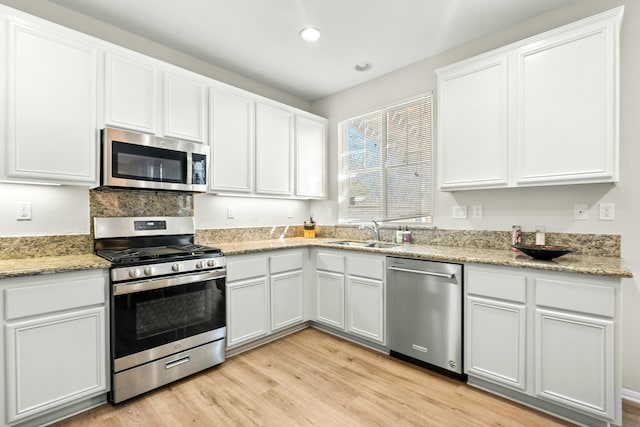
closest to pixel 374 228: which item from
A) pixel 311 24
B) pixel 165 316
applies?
pixel 311 24

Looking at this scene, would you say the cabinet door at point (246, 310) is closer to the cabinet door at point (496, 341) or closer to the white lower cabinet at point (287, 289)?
the white lower cabinet at point (287, 289)

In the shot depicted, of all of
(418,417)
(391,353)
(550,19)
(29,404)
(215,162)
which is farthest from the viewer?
(215,162)

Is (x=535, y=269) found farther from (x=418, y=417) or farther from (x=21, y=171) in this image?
(x=21, y=171)

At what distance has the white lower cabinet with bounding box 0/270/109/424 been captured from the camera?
1730 mm

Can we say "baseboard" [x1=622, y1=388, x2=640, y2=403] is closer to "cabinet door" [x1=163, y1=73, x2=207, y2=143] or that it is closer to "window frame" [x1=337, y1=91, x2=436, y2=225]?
"window frame" [x1=337, y1=91, x2=436, y2=225]

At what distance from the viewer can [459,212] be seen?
2.93 meters

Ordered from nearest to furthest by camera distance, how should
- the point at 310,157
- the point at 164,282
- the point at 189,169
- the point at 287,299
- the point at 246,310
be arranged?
the point at 164,282
the point at 189,169
the point at 246,310
the point at 287,299
the point at 310,157

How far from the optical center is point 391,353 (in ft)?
9.02

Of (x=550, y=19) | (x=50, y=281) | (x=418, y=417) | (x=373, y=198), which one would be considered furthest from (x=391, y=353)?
(x=550, y=19)

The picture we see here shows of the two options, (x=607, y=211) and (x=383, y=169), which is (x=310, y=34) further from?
(x=607, y=211)

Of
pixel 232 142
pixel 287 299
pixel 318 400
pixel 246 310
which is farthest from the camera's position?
pixel 287 299

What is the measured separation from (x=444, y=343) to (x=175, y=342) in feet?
6.53

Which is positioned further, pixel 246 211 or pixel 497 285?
pixel 246 211

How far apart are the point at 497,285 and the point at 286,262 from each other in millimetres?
1839
